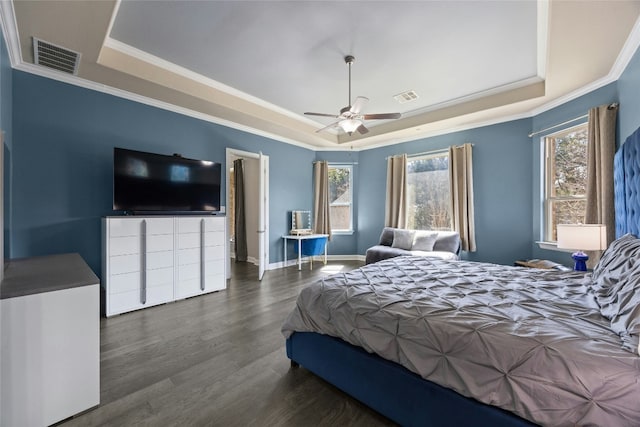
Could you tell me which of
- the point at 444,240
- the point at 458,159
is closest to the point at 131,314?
the point at 444,240

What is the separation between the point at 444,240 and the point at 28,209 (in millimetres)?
5667

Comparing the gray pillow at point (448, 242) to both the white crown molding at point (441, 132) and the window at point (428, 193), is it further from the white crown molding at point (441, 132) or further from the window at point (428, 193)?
the white crown molding at point (441, 132)

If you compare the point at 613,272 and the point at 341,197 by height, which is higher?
the point at 341,197

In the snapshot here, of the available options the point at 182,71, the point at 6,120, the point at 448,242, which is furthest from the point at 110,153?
the point at 448,242

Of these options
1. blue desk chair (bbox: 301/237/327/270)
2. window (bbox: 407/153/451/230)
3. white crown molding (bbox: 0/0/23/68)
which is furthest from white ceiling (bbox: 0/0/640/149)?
blue desk chair (bbox: 301/237/327/270)

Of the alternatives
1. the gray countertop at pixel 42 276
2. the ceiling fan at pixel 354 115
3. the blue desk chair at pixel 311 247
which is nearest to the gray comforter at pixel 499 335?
the gray countertop at pixel 42 276

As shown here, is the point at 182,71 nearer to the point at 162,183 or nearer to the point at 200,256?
the point at 162,183

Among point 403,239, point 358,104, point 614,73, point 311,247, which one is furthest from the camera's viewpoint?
point 311,247

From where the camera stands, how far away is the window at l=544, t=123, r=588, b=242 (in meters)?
3.64

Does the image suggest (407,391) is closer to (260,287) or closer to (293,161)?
(260,287)

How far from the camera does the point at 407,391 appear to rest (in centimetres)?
146

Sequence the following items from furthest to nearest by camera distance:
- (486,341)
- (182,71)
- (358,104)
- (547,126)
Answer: (547,126) < (182,71) < (358,104) < (486,341)

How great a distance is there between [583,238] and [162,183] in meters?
4.77

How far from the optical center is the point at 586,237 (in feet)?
8.61
